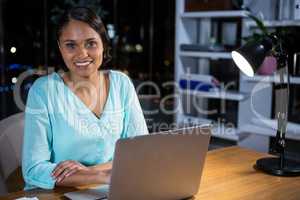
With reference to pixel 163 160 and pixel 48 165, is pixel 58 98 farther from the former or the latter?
pixel 163 160

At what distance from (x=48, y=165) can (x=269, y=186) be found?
78 centimetres

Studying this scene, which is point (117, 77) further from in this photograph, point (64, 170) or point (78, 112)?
point (64, 170)

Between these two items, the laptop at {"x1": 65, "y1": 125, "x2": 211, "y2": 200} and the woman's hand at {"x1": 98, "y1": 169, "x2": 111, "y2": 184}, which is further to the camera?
the woman's hand at {"x1": 98, "y1": 169, "x2": 111, "y2": 184}

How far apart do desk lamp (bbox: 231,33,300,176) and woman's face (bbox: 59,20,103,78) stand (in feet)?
1.84

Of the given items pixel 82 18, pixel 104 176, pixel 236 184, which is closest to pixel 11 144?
pixel 104 176

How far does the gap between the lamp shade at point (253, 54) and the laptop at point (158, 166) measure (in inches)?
17.4

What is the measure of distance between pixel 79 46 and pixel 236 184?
80cm

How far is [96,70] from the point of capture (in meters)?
1.65

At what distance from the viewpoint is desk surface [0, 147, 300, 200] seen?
4.21 ft

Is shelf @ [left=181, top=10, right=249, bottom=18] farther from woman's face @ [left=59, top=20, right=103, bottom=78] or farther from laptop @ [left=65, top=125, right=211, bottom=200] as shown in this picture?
laptop @ [left=65, top=125, right=211, bottom=200]

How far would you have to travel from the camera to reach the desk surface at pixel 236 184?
128 centimetres

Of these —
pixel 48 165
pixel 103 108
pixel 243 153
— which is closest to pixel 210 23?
pixel 243 153

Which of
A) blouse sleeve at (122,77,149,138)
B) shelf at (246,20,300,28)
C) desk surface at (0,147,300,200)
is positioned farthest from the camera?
shelf at (246,20,300,28)

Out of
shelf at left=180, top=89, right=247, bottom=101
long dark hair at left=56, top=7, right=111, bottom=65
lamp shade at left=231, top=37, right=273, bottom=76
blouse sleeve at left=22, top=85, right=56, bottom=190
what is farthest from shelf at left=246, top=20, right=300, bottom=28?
blouse sleeve at left=22, top=85, right=56, bottom=190
